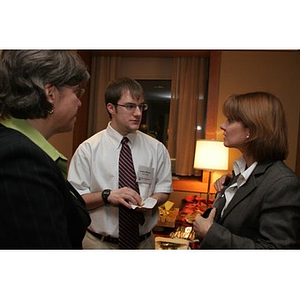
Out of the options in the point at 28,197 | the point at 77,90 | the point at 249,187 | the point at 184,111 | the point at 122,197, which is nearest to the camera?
the point at 28,197

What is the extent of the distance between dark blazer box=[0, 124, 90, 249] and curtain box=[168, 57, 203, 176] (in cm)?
62

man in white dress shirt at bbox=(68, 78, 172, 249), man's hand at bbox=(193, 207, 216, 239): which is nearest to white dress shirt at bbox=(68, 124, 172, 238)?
man in white dress shirt at bbox=(68, 78, 172, 249)

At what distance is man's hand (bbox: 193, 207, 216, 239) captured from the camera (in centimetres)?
73

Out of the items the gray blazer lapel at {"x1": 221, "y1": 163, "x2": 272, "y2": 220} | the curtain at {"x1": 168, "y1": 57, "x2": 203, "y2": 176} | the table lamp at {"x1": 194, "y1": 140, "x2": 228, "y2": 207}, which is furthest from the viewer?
the table lamp at {"x1": 194, "y1": 140, "x2": 228, "y2": 207}

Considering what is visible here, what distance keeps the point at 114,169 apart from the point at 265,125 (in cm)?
50

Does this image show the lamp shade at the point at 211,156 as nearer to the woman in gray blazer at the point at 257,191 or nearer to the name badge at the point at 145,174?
the name badge at the point at 145,174

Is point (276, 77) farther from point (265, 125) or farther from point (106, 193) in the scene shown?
point (106, 193)

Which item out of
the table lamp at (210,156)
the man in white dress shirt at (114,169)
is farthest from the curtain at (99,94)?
the table lamp at (210,156)

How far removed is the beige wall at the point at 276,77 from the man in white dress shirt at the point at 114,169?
37 cm

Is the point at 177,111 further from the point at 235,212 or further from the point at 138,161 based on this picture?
the point at 235,212

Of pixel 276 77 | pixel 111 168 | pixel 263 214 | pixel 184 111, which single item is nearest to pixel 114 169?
pixel 111 168

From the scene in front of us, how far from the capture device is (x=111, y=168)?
0.92 m

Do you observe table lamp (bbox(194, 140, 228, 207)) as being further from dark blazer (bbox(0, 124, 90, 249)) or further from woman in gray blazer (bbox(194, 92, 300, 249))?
dark blazer (bbox(0, 124, 90, 249))
